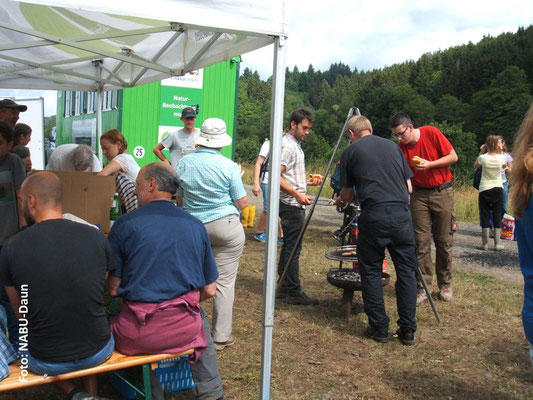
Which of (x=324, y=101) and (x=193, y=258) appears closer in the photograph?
(x=193, y=258)

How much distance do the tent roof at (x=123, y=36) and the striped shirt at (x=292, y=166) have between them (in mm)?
1123

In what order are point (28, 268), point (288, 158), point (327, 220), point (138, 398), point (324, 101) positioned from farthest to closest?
point (324, 101) → point (327, 220) → point (288, 158) → point (138, 398) → point (28, 268)

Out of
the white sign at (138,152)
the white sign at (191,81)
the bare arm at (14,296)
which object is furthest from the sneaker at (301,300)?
the white sign at (191,81)

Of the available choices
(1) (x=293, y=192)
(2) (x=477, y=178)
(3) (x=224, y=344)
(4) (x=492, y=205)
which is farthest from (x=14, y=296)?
(2) (x=477, y=178)

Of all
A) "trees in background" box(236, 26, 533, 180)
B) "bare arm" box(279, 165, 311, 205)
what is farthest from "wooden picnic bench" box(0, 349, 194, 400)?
"trees in background" box(236, 26, 533, 180)

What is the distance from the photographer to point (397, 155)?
4324 mm

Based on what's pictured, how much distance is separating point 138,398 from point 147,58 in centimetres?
333

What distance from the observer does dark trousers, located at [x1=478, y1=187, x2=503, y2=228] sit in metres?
8.84

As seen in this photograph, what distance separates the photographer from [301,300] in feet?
17.9

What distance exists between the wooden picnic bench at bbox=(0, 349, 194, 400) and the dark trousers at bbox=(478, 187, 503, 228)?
23.9 feet

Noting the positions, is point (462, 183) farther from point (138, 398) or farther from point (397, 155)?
point (138, 398)

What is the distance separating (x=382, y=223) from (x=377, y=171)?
418 mm

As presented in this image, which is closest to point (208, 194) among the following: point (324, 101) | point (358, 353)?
point (358, 353)

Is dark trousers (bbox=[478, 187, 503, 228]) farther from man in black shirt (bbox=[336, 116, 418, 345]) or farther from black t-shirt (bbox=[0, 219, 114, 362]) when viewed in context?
black t-shirt (bbox=[0, 219, 114, 362])
